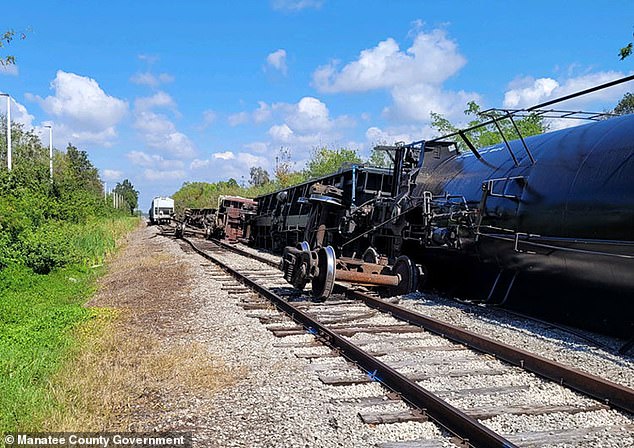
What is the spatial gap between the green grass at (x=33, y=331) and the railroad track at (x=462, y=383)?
2422 millimetres

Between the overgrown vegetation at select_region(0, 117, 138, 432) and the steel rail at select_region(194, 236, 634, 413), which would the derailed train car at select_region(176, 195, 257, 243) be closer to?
the overgrown vegetation at select_region(0, 117, 138, 432)

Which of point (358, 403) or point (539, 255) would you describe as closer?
point (358, 403)

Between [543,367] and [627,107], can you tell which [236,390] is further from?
[627,107]

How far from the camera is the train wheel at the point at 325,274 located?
861cm

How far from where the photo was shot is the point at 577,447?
358 cm

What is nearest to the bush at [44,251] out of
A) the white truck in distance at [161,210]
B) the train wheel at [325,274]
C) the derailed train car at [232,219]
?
the train wheel at [325,274]

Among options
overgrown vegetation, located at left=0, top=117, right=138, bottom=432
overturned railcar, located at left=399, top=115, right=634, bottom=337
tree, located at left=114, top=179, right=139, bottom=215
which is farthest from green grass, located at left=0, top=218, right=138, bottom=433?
tree, located at left=114, top=179, right=139, bottom=215

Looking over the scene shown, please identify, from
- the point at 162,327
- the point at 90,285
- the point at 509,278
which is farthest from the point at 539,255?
the point at 90,285

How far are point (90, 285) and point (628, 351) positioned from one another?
12.2m

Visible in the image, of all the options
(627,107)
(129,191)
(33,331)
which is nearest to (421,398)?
(33,331)

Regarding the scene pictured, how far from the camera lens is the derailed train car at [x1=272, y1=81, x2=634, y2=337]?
20.9 feet

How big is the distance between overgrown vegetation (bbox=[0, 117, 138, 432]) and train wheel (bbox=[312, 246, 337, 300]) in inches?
140

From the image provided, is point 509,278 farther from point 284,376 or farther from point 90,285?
point 90,285

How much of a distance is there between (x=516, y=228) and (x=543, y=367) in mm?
2940
